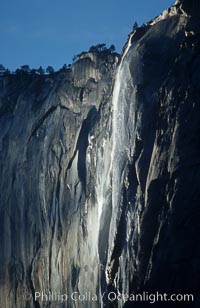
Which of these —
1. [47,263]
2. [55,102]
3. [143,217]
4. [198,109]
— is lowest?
[47,263]

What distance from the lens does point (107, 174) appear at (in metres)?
22.1

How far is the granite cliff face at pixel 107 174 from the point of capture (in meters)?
18.0

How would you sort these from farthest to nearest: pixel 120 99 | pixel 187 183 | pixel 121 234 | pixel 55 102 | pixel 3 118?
1. pixel 3 118
2. pixel 55 102
3. pixel 120 99
4. pixel 121 234
5. pixel 187 183

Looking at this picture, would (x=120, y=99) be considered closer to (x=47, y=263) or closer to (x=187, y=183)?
(x=187, y=183)

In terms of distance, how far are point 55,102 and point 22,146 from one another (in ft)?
9.01

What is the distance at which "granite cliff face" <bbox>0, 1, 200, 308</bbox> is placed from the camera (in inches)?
710

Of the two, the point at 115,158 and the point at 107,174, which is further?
the point at 107,174

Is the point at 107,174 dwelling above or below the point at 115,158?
below

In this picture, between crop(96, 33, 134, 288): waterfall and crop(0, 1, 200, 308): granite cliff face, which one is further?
crop(96, 33, 134, 288): waterfall

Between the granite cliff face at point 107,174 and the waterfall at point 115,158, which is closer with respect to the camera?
the granite cliff face at point 107,174

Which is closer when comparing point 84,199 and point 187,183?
point 187,183

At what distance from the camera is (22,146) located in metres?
29.1

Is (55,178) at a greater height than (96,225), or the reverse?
(55,178)

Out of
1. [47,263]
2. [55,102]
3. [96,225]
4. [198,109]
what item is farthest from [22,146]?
[198,109]
